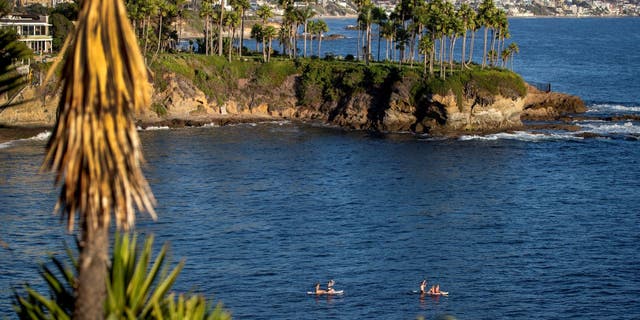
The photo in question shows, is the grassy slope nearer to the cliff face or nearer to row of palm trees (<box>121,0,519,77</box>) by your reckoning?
the cliff face

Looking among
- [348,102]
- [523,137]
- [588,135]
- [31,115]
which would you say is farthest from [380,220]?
[31,115]

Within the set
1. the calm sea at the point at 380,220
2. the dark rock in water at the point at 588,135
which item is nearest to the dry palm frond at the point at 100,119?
the calm sea at the point at 380,220

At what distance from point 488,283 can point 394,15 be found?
268 feet

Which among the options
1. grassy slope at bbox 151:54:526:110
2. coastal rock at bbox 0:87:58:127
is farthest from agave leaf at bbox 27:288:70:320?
grassy slope at bbox 151:54:526:110

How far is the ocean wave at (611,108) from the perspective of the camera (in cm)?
12441

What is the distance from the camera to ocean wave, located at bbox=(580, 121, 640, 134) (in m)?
107

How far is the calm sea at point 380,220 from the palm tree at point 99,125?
108ft

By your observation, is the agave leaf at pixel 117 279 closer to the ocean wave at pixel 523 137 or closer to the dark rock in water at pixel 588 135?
the ocean wave at pixel 523 137

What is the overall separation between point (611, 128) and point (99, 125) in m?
104

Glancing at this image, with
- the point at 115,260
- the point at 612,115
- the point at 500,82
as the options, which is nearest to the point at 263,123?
the point at 500,82

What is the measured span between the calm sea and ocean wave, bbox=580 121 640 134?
376 mm

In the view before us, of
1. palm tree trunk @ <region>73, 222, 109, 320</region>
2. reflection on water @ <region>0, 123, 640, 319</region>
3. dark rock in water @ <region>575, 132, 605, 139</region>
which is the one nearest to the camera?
palm tree trunk @ <region>73, 222, 109, 320</region>

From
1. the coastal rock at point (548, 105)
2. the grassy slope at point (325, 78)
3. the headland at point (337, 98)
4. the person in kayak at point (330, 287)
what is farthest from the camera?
the coastal rock at point (548, 105)

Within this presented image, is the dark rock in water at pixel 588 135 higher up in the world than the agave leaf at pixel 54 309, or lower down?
lower down
